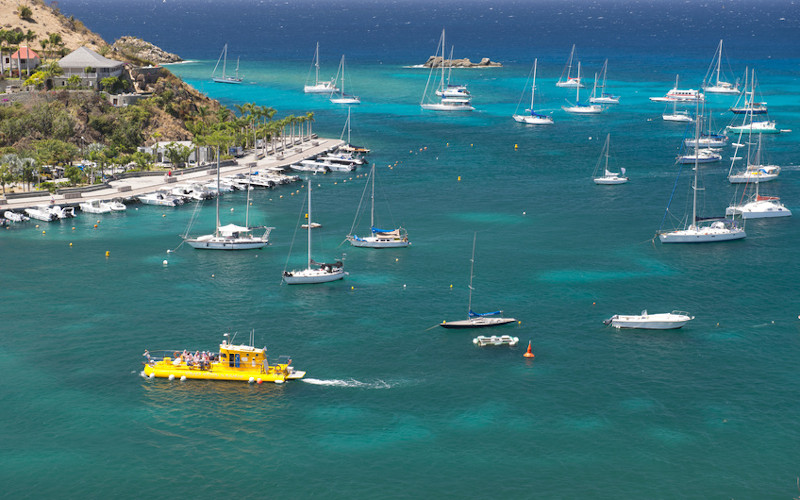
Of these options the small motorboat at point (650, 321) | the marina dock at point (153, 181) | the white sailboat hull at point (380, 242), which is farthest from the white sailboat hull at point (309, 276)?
the marina dock at point (153, 181)

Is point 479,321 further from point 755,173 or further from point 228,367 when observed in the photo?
point 755,173

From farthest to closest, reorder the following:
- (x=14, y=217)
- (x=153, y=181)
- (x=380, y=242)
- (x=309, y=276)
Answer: (x=153, y=181) → (x=14, y=217) → (x=380, y=242) → (x=309, y=276)

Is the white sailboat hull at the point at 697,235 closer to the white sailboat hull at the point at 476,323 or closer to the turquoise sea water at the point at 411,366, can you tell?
the turquoise sea water at the point at 411,366

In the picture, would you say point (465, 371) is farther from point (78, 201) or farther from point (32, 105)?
point (32, 105)

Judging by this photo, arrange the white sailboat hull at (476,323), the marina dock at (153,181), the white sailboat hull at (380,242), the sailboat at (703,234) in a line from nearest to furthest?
the white sailboat hull at (476,323)
the white sailboat hull at (380,242)
the sailboat at (703,234)
the marina dock at (153,181)

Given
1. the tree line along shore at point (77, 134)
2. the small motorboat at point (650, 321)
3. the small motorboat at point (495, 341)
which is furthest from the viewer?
the tree line along shore at point (77, 134)

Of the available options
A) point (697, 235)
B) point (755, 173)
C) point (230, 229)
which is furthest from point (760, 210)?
point (230, 229)
